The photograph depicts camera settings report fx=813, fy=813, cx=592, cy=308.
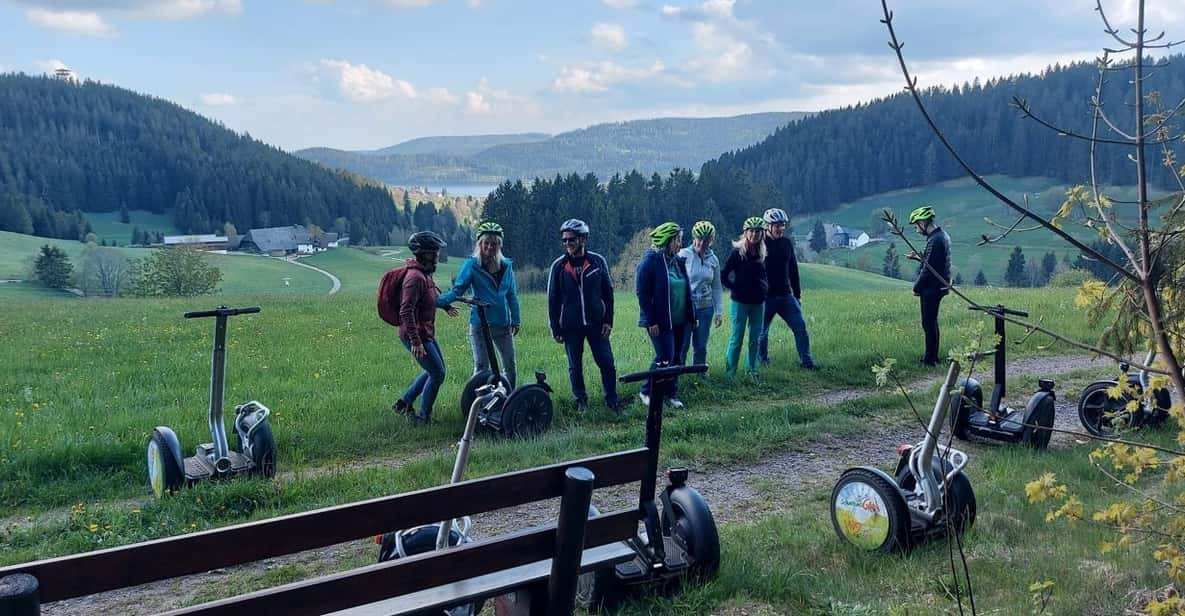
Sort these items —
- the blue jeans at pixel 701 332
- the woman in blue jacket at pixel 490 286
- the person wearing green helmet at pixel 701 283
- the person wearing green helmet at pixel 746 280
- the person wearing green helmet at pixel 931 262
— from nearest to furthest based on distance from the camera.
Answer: the woman in blue jacket at pixel 490 286
the person wearing green helmet at pixel 931 262
the person wearing green helmet at pixel 701 283
the person wearing green helmet at pixel 746 280
the blue jeans at pixel 701 332

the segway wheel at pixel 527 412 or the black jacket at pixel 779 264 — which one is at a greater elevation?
the black jacket at pixel 779 264

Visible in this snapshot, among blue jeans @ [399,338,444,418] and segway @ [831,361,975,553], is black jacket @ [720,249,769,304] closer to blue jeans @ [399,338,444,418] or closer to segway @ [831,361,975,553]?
blue jeans @ [399,338,444,418]

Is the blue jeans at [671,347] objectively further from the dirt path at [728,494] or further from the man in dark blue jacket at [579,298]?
the dirt path at [728,494]

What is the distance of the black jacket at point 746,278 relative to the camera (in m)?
10.5

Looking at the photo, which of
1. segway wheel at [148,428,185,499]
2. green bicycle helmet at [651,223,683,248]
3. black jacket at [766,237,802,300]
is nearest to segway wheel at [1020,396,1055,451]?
black jacket at [766,237,802,300]

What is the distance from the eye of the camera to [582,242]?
28.9 ft

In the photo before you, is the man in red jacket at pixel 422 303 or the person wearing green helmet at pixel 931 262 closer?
the man in red jacket at pixel 422 303

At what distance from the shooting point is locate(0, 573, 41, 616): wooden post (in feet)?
6.63

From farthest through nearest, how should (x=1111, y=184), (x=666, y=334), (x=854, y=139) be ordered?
(x=854, y=139) → (x=666, y=334) → (x=1111, y=184)

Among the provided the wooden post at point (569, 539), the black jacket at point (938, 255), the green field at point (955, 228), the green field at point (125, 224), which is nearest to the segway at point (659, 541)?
the wooden post at point (569, 539)

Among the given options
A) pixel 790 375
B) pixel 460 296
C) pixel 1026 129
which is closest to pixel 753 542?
pixel 460 296

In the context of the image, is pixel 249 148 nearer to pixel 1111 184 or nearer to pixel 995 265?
pixel 995 265

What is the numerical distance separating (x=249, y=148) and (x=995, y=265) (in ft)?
410

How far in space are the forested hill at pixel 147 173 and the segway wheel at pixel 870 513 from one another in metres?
110
